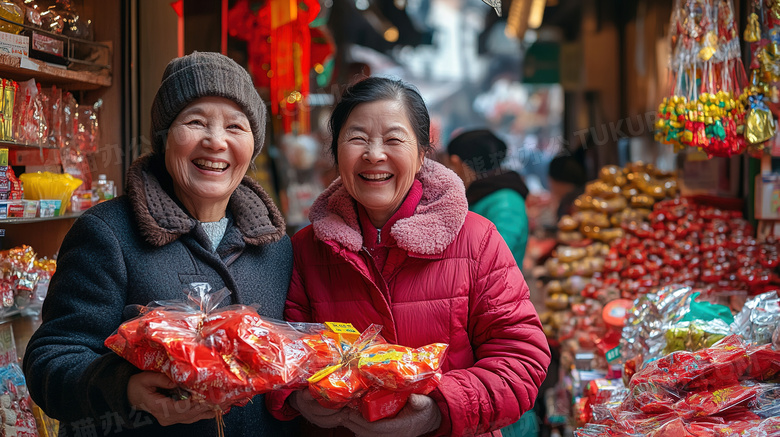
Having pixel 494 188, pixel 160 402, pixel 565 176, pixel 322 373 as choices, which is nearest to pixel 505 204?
pixel 494 188

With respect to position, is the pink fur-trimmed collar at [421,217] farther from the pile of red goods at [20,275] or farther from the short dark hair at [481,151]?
the short dark hair at [481,151]

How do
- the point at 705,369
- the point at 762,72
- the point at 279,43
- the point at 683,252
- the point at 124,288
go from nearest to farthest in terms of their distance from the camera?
the point at 124,288, the point at 705,369, the point at 762,72, the point at 683,252, the point at 279,43

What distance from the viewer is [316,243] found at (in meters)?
1.76

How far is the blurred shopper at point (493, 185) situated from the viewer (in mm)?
2980

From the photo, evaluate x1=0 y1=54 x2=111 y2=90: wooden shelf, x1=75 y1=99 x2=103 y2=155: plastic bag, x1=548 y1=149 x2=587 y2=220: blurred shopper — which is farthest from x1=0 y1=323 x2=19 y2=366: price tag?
x1=548 y1=149 x2=587 y2=220: blurred shopper

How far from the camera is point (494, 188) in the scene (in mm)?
3037

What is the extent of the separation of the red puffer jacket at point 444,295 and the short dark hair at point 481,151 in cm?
157

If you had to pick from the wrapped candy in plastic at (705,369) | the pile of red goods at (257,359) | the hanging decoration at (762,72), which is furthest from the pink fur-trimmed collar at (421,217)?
the hanging decoration at (762,72)

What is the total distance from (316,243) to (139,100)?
136 centimetres

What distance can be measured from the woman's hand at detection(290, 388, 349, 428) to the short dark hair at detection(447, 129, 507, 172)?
2011mm

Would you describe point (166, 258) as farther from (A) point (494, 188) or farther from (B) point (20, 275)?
(A) point (494, 188)

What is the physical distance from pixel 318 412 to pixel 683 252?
2.70m

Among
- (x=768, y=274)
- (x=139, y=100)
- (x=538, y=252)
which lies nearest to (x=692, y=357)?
(x=768, y=274)

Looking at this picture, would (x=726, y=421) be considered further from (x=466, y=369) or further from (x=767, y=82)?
(x=767, y=82)
